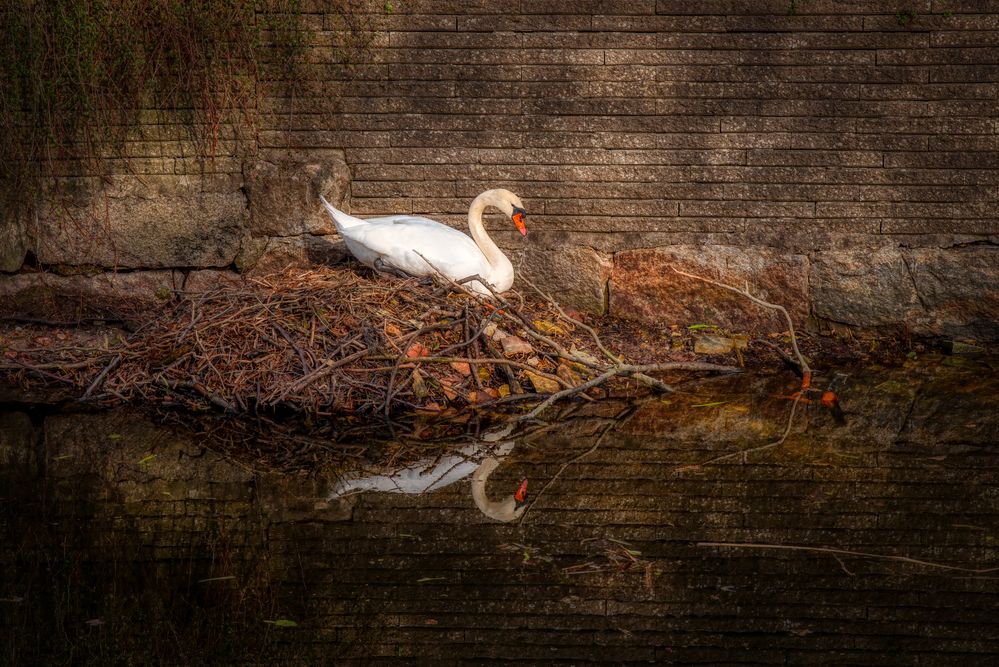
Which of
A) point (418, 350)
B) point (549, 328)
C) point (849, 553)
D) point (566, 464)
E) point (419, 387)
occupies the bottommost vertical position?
point (849, 553)

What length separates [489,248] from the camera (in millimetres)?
6266

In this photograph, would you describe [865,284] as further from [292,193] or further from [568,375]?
[292,193]

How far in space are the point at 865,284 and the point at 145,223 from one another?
4.73m

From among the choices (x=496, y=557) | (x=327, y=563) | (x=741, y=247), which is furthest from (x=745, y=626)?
(x=741, y=247)

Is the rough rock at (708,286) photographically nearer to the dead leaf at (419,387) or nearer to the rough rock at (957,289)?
the rough rock at (957,289)

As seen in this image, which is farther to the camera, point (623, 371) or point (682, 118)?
point (682, 118)

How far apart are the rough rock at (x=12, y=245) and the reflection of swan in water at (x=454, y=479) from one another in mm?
3849

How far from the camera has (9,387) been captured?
586 cm

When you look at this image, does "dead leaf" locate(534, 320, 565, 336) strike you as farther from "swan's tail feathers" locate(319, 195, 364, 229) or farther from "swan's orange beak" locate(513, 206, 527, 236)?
"swan's tail feathers" locate(319, 195, 364, 229)

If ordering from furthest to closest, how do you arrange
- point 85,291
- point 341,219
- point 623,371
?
point 85,291
point 341,219
point 623,371

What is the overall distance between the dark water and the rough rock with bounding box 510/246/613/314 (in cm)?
193

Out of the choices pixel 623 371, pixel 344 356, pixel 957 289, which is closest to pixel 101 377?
pixel 344 356

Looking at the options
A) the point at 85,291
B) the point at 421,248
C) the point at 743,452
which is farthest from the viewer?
the point at 85,291

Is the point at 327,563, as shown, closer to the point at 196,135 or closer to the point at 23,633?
the point at 23,633
